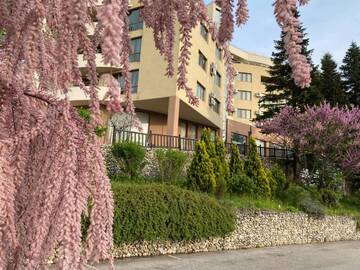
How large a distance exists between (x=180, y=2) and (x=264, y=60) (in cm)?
5655

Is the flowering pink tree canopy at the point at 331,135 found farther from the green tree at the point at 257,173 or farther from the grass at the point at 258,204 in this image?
the grass at the point at 258,204

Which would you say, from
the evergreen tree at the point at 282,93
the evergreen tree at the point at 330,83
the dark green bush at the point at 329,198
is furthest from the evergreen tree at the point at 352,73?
the dark green bush at the point at 329,198

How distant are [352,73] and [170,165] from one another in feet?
63.7

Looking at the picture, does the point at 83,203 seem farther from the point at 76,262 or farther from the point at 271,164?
the point at 271,164

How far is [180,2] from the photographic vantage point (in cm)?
191

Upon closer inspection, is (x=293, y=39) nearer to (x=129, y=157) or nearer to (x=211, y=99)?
(x=129, y=157)

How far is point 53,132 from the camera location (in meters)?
1.60

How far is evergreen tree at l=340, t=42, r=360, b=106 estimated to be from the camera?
29.9 m

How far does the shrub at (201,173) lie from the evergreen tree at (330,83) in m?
13.6

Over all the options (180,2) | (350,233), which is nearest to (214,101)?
(350,233)

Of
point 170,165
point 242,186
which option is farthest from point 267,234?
point 170,165

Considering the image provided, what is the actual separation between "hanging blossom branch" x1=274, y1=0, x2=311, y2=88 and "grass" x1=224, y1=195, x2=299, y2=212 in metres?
12.6

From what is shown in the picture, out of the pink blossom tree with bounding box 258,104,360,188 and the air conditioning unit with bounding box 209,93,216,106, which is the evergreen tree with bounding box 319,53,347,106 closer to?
the pink blossom tree with bounding box 258,104,360,188

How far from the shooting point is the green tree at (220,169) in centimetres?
1495
